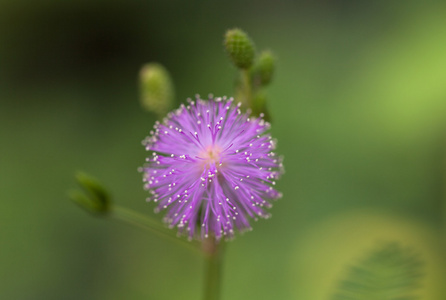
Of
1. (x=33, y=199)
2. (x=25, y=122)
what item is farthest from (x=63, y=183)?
(x=25, y=122)

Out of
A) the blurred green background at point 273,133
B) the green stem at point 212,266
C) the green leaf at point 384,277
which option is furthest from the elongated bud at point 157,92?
the blurred green background at point 273,133

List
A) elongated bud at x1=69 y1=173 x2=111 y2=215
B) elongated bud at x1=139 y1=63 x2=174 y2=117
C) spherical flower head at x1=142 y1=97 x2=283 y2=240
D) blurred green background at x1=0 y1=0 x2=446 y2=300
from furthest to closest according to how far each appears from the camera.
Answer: blurred green background at x1=0 y1=0 x2=446 y2=300, elongated bud at x1=139 y1=63 x2=174 y2=117, elongated bud at x1=69 y1=173 x2=111 y2=215, spherical flower head at x1=142 y1=97 x2=283 y2=240

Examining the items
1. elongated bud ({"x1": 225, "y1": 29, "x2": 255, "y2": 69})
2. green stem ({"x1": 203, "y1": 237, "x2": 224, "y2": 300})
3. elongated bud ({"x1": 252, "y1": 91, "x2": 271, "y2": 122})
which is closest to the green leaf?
green stem ({"x1": 203, "y1": 237, "x2": 224, "y2": 300})

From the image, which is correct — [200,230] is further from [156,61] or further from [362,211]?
[156,61]

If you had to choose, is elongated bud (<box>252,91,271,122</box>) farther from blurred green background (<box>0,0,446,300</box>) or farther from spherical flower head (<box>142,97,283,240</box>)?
blurred green background (<box>0,0,446,300</box>)

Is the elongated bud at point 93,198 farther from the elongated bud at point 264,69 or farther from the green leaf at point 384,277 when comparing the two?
the green leaf at point 384,277
